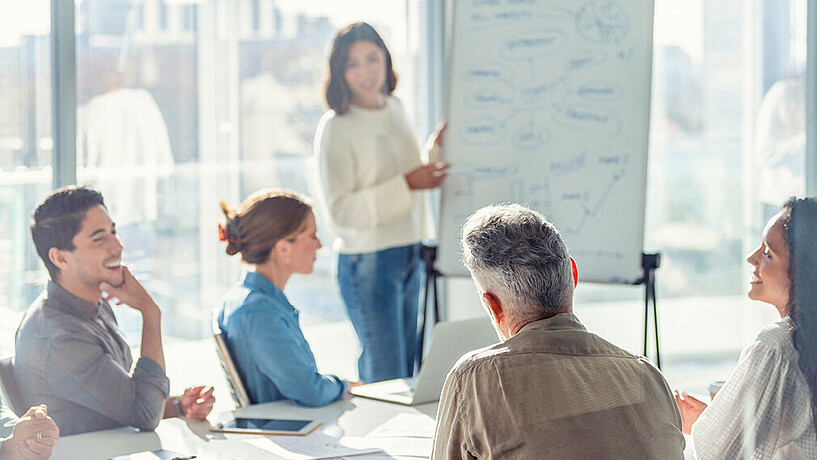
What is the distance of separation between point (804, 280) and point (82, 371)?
1611 mm

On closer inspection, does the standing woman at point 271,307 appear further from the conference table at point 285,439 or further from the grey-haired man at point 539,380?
the grey-haired man at point 539,380

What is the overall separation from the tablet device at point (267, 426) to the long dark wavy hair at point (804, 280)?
104cm

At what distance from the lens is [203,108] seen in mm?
3152

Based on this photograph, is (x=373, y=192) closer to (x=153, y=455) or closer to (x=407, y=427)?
(x=407, y=427)

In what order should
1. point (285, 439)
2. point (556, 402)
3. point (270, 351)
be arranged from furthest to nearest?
point (270, 351)
point (285, 439)
point (556, 402)

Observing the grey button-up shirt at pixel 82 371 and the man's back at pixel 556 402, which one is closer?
the man's back at pixel 556 402

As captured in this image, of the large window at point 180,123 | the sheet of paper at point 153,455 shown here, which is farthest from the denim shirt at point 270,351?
the large window at point 180,123

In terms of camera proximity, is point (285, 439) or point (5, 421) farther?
point (5, 421)

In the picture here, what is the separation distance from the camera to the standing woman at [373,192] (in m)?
3.05

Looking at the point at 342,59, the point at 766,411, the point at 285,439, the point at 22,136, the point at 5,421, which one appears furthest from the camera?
the point at 342,59

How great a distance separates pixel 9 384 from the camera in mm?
2023

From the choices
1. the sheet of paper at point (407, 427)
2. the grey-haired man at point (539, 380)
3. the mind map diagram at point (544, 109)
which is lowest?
the sheet of paper at point (407, 427)

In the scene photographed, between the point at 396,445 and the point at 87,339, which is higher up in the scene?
the point at 87,339

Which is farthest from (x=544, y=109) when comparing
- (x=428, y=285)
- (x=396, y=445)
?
(x=396, y=445)
